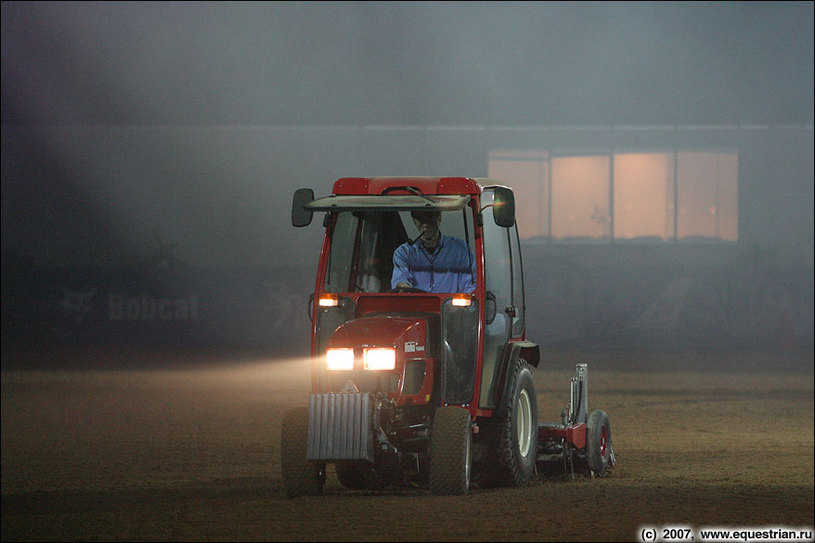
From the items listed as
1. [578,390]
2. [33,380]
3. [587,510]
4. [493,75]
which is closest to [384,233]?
[578,390]

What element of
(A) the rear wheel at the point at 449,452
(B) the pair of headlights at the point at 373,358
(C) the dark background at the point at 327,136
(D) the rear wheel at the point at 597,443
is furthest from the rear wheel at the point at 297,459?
(C) the dark background at the point at 327,136

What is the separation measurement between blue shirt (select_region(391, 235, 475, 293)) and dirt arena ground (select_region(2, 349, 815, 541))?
1.46 meters

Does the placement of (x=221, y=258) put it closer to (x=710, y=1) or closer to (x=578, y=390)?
(x=710, y=1)

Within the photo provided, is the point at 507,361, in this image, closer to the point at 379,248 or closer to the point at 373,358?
the point at 373,358

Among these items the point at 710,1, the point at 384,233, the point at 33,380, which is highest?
the point at 710,1

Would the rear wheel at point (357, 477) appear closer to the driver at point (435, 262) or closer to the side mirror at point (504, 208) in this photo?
the driver at point (435, 262)

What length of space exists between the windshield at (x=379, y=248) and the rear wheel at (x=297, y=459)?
3.98 ft

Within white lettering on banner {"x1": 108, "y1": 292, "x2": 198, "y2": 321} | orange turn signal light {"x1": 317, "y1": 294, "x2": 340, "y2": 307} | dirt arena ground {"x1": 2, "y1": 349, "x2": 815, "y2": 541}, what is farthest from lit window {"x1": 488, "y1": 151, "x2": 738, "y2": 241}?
orange turn signal light {"x1": 317, "y1": 294, "x2": 340, "y2": 307}

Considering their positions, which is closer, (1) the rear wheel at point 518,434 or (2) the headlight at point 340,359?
(2) the headlight at point 340,359

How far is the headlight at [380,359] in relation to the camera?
7652 millimetres

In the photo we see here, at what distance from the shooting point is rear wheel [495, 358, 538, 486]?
27.3ft

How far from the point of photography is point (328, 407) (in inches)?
291

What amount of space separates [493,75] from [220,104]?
758 cm

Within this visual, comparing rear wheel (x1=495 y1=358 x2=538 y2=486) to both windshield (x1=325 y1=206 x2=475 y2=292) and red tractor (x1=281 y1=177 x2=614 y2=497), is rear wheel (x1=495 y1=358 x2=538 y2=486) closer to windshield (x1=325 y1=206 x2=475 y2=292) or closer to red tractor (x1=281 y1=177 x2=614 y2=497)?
red tractor (x1=281 y1=177 x2=614 y2=497)
